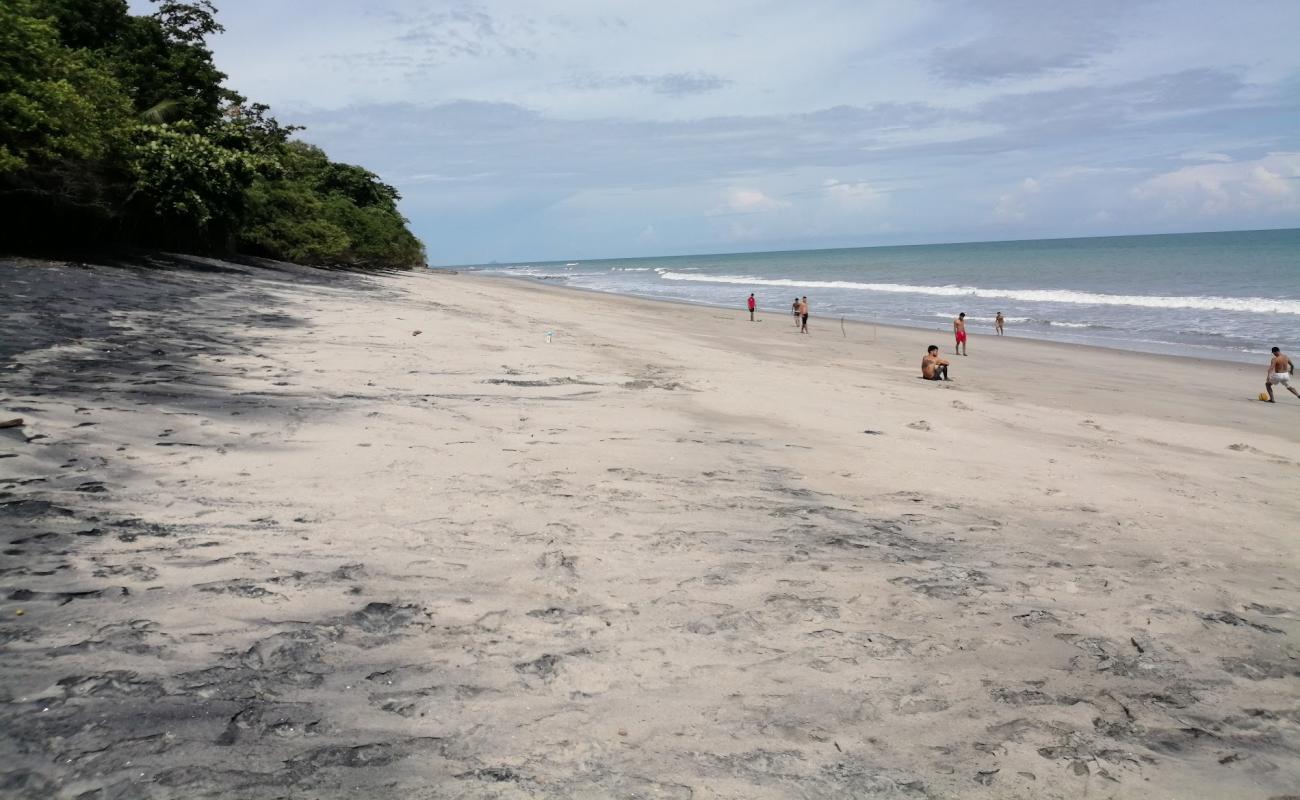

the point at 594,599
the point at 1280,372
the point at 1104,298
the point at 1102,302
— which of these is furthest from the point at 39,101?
the point at 1104,298

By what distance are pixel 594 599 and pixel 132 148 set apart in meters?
22.2

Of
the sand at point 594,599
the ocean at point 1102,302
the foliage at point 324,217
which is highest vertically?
the foliage at point 324,217

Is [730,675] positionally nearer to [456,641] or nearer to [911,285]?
[456,641]

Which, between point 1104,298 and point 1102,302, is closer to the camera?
point 1102,302

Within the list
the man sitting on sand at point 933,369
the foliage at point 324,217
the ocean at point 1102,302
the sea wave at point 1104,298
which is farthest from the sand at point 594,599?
the sea wave at point 1104,298

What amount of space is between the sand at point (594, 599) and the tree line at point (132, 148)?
33.2ft

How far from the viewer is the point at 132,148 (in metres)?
21.0

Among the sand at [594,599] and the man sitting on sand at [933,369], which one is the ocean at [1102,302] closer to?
the man sitting on sand at [933,369]

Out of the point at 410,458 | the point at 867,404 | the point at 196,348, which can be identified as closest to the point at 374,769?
the point at 410,458

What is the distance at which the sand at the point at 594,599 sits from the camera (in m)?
3.09

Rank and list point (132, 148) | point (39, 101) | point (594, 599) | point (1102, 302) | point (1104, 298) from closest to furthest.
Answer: point (594, 599)
point (39, 101)
point (132, 148)
point (1102, 302)
point (1104, 298)

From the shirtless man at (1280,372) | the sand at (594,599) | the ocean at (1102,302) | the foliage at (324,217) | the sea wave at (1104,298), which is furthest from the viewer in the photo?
the sea wave at (1104,298)

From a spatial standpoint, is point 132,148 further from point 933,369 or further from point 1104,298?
point 1104,298

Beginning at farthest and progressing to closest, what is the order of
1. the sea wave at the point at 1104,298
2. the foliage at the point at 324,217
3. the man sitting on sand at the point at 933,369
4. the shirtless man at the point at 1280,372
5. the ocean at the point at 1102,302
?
the sea wave at the point at 1104,298
the foliage at the point at 324,217
the ocean at the point at 1102,302
the man sitting on sand at the point at 933,369
the shirtless man at the point at 1280,372
